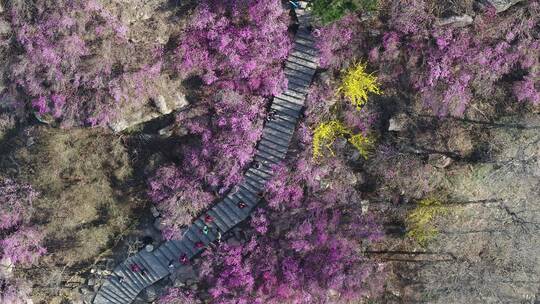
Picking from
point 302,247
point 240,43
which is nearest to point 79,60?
point 240,43

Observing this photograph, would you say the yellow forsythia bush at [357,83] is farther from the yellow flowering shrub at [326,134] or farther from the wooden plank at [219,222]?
the wooden plank at [219,222]

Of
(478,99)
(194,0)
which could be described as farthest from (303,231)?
(194,0)

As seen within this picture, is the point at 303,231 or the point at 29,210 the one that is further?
the point at 29,210

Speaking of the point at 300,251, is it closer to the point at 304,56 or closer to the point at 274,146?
the point at 274,146

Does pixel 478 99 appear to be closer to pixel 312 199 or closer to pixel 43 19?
pixel 312 199

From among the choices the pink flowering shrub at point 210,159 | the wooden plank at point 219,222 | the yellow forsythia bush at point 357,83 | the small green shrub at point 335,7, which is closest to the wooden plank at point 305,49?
the yellow forsythia bush at point 357,83
